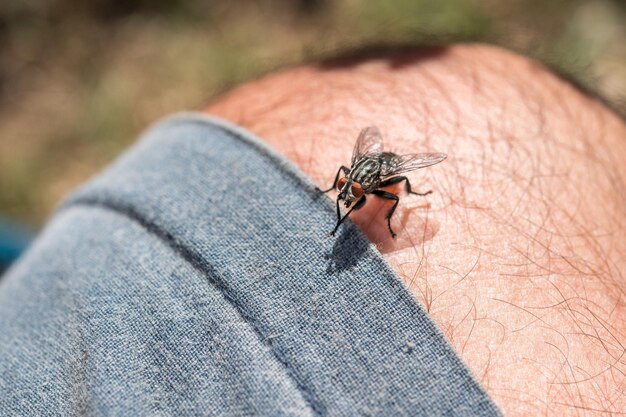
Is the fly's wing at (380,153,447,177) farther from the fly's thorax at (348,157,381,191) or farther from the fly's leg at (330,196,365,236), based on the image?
the fly's leg at (330,196,365,236)

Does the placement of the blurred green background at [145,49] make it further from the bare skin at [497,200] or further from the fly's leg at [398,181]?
the fly's leg at [398,181]

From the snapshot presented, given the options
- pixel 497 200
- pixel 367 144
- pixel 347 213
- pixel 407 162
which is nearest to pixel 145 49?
pixel 367 144

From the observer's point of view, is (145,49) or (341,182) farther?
(145,49)

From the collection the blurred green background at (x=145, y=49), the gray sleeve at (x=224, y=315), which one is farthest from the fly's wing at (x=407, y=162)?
the blurred green background at (x=145, y=49)

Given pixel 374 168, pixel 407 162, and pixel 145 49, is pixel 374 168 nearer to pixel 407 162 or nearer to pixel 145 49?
pixel 407 162

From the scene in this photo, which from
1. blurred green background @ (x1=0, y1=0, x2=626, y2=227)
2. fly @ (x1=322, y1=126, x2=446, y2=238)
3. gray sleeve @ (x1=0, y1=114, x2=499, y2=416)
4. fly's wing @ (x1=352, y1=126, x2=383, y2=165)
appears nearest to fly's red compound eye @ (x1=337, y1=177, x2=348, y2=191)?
fly @ (x1=322, y1=126, x2=446, y2=238)

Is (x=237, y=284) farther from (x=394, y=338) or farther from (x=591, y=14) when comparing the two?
(x=591, y=14)
